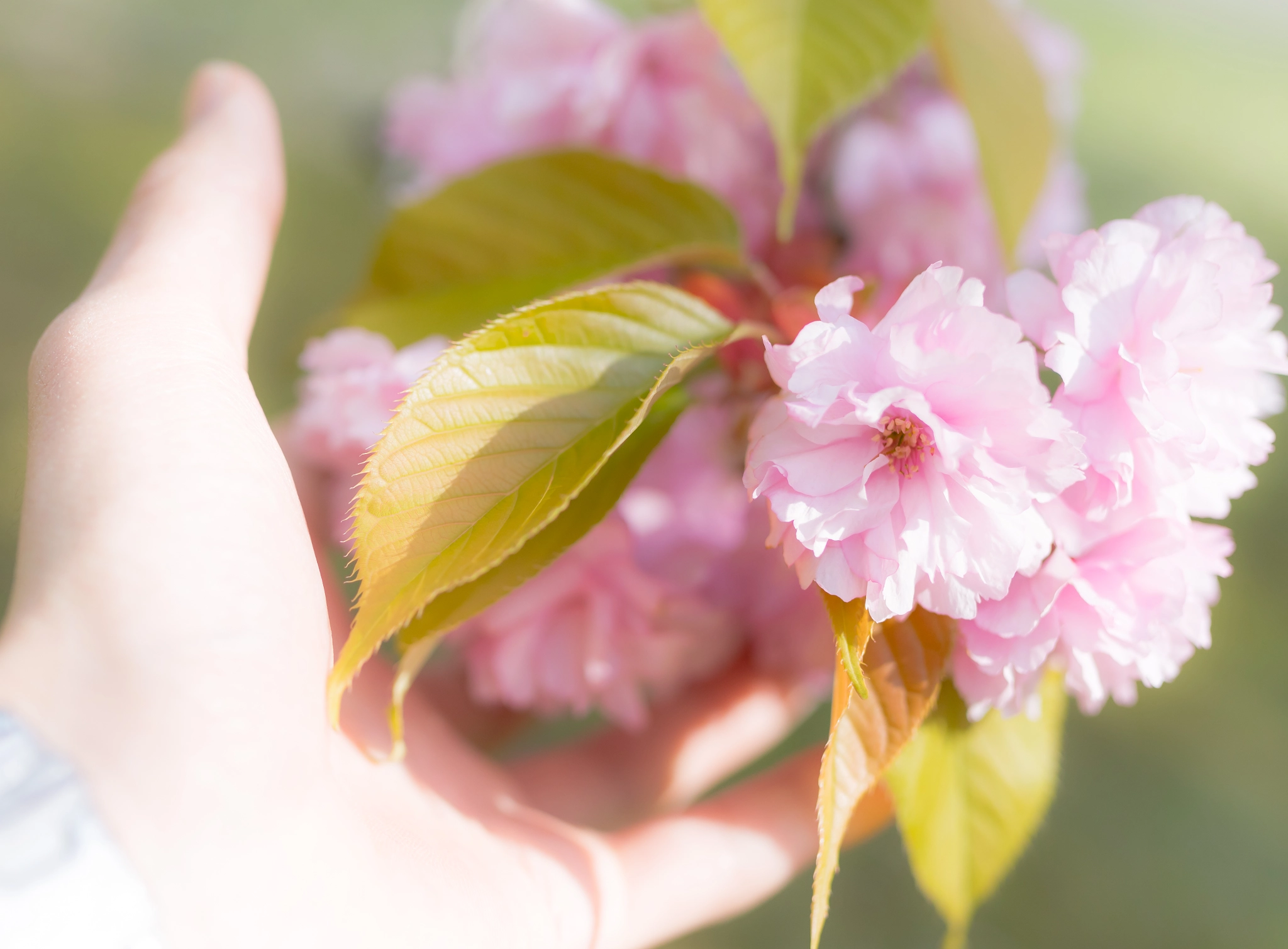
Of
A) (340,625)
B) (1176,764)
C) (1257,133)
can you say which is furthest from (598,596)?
(1257,133)

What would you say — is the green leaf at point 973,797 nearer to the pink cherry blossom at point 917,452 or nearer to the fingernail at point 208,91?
the pink cherry blossom at point 917,452

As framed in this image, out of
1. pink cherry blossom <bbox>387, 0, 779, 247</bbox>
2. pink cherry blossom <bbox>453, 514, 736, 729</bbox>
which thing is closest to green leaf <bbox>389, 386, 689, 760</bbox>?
pink cherry blossom <bbox>453, 514, 736, 729</bbox>

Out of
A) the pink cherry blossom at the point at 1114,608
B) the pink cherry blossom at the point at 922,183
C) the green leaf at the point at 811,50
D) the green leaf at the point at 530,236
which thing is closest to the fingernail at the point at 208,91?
the green leaf at the point at 530,236

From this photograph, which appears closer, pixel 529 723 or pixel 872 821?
pixel 872 821

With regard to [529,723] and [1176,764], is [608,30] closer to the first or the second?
[529,723]

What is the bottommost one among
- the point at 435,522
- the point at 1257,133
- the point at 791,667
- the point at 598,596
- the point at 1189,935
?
the point at 1189,935

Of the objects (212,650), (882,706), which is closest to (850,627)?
(882,706)
